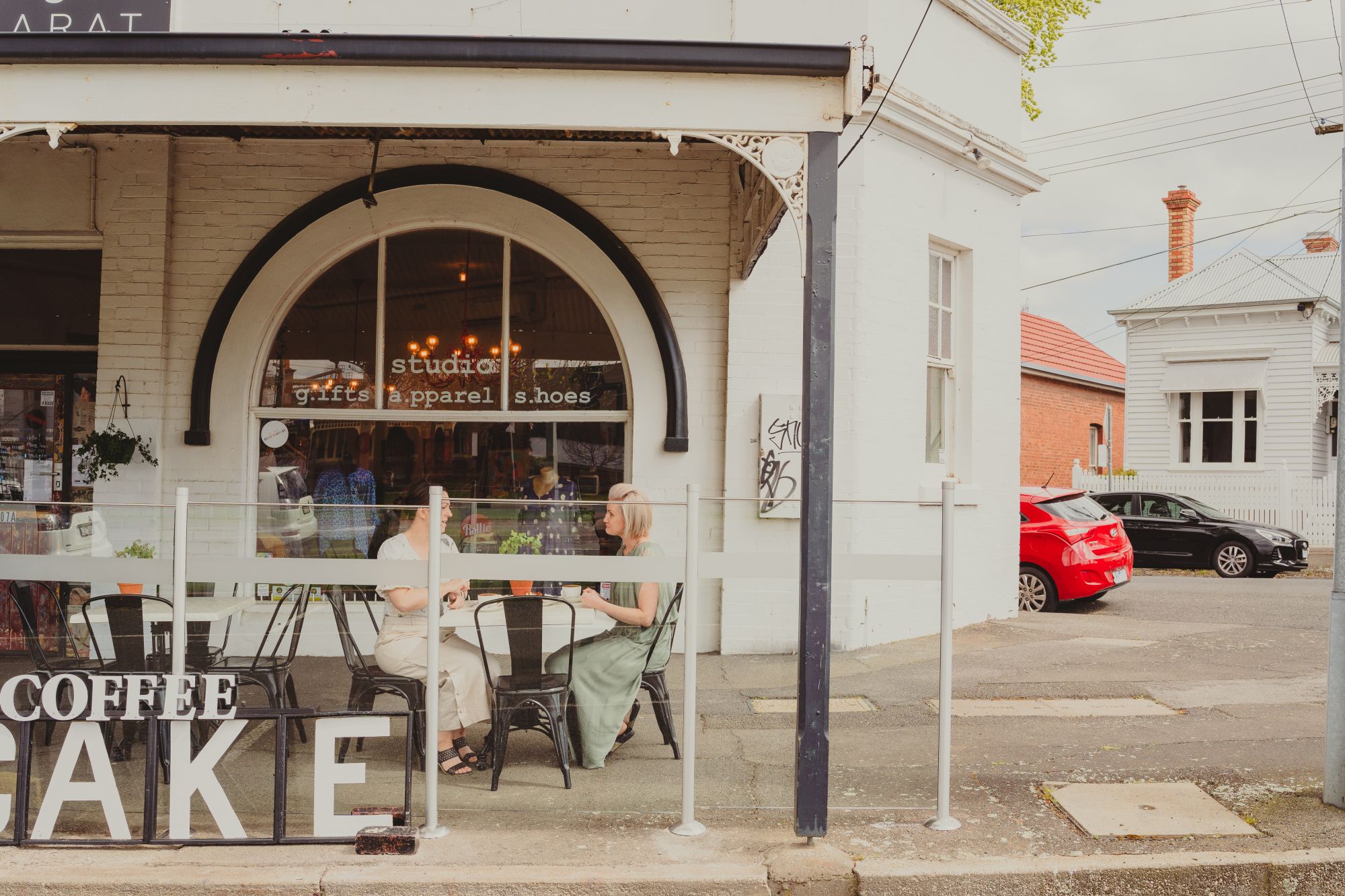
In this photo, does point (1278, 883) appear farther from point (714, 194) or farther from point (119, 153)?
point (119, 153)

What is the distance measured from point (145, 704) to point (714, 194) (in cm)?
576

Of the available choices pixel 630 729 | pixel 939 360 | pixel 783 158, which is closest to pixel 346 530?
pixel 630 729

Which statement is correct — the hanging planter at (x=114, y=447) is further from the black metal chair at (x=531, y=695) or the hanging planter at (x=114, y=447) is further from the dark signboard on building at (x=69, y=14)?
the black metal chair at (x=531, y=695)

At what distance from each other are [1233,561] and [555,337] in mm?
12850

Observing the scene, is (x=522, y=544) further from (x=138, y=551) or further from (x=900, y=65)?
(x=900, y=65)

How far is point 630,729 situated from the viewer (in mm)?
4984

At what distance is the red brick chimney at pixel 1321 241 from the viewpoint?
26375 mm

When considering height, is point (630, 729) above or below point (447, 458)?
below

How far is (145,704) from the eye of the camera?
4.48 m

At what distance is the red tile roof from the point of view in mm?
27922

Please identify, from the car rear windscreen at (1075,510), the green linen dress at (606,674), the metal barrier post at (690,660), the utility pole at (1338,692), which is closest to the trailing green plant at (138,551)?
the green linen dress at (606,674)

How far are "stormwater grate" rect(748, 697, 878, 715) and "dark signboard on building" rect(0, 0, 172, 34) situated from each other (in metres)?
5.51

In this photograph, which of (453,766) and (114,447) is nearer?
(453,766)

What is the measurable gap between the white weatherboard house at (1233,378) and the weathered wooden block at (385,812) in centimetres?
2107
